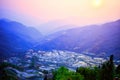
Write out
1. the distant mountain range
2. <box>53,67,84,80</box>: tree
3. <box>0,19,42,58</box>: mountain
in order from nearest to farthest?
<box>53,67,84,80</box>: tree → <box>0,19,42,58</box>: mountain → the distant mountain range

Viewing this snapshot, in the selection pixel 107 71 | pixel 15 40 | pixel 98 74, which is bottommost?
pixel 98 74

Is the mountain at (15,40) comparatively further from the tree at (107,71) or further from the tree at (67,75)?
the tree at (107,71)

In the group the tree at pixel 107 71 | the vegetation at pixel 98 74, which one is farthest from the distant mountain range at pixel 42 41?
the tree at pixel 107 71

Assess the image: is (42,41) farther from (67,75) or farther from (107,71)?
(107,71)

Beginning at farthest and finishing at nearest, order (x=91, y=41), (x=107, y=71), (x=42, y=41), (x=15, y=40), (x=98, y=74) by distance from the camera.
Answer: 1. (x=91, y=41)
2. (x=42, y=41)
3. (x=15, y=40)
4. (x=98, y=74)
5. (x=107, y=71)

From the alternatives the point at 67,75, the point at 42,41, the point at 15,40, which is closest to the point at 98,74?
the point at 67,75

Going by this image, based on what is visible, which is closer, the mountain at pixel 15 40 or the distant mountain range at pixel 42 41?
the mountain at pixel 15 40

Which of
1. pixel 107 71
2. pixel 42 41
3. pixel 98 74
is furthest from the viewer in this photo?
pixel 42 41

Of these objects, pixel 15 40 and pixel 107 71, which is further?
pixel 15 40

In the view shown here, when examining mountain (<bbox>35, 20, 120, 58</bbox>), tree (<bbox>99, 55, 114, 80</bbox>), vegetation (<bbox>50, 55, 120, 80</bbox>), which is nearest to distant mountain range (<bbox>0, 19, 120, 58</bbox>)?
mountain (<bbox>35, 20, 120, 58</bbox>)

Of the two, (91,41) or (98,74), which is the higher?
(91,41)

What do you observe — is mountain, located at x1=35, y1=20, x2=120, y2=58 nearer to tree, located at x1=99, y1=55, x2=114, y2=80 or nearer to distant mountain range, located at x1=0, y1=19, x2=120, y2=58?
distant mountain range, located at x1=0, y1=19, x2=120, y2=58

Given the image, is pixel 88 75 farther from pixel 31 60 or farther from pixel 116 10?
pixel 31 60
